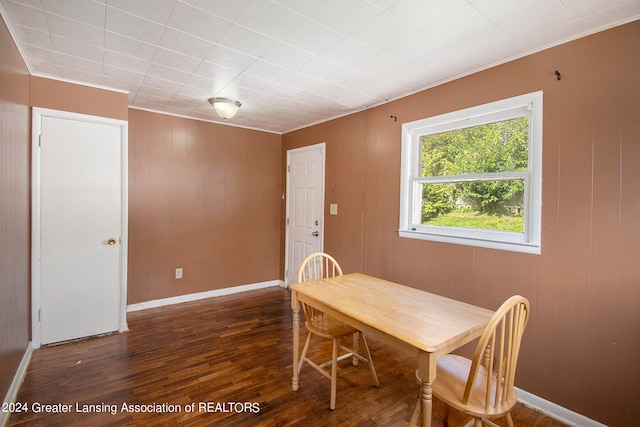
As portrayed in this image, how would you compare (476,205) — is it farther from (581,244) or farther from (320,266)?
(320,266)

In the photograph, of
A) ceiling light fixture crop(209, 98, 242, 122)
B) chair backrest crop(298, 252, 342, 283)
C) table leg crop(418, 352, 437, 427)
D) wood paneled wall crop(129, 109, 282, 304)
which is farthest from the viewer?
wood paneled wall crop(129, 109, 282, 304)

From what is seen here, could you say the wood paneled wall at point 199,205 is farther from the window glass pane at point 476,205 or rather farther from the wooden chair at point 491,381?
the wooden chair at point 491,381

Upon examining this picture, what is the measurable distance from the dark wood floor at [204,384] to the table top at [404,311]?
2.39 feet

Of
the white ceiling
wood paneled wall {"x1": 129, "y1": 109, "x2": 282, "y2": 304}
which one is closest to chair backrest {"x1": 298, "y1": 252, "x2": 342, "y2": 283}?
the white ceiling

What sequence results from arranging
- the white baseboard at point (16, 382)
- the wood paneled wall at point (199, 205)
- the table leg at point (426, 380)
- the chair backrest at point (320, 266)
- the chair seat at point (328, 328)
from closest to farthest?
the table leg at point (426, 380) < the white baseboard at point (16, 382) < the chair seat at point (328, 328) < the chair backrest at point (320, 266) < the wood paneled wall at point (199, 205)

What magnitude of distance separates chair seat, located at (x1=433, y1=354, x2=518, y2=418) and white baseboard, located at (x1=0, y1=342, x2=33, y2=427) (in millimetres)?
2464

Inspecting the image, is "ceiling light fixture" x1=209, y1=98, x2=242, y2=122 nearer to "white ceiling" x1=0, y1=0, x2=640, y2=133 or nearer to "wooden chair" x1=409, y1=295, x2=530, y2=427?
"white ceiling" x1=0, y1=0, x2=640, y2=133

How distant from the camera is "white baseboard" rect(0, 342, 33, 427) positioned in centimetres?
180

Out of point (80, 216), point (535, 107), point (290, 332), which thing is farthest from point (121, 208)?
point (535, 107)

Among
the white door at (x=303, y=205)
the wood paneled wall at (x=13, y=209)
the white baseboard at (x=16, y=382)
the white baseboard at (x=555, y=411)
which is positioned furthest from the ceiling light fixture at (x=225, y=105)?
the white baseboard at (x=555, y=411)

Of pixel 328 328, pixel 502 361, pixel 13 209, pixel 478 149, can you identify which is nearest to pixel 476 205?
pixel 478 149

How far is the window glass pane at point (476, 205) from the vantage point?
7.41 feet

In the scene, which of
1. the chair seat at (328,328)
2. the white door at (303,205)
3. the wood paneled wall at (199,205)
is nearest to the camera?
the chair seat at (328,328)

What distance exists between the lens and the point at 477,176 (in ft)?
8.02
